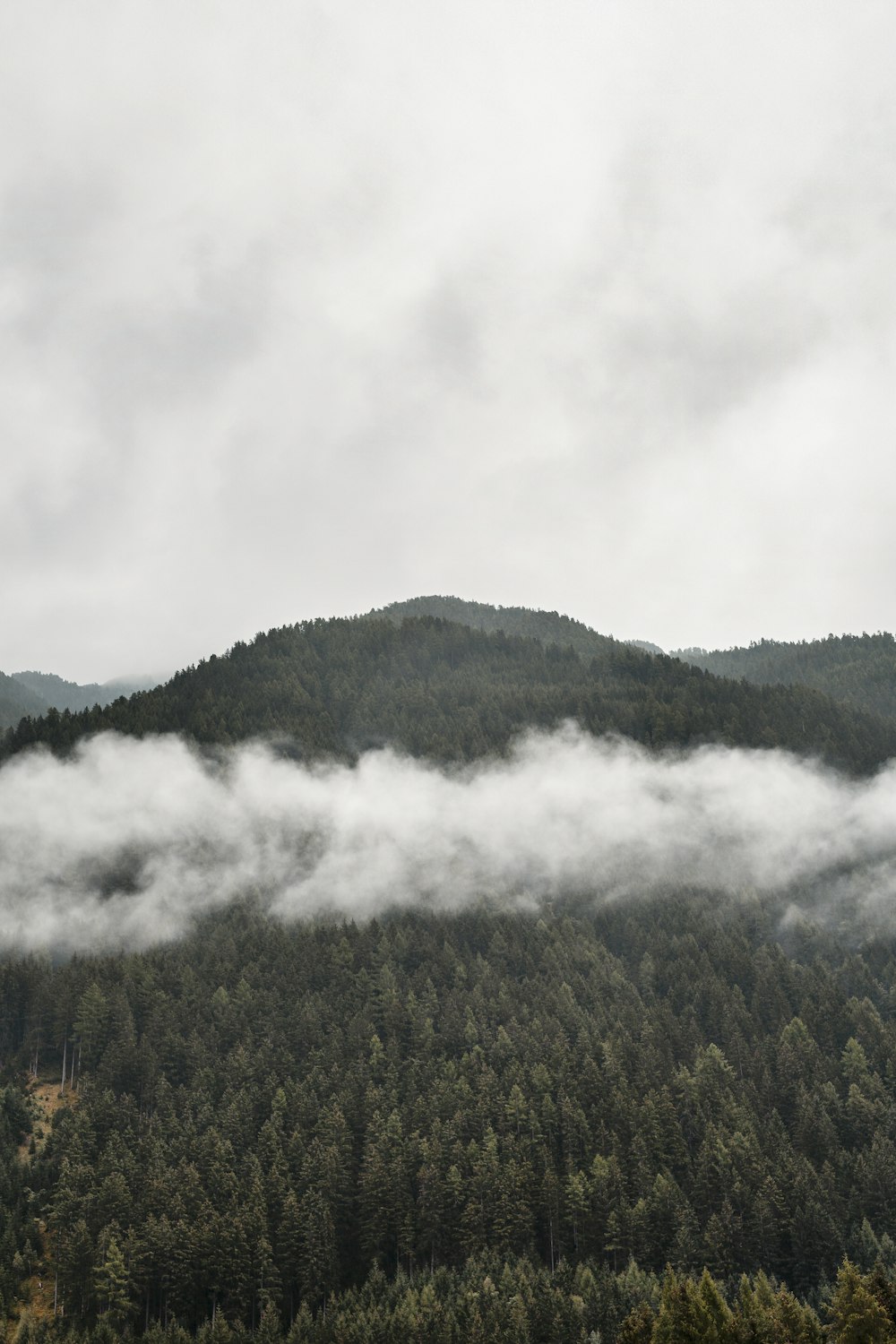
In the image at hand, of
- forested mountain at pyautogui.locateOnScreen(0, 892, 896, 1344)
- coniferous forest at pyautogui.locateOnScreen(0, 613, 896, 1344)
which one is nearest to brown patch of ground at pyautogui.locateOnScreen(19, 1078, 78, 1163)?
coniferous forest at pyautogui.locateOnScreen(0, 613, 896, 1344)

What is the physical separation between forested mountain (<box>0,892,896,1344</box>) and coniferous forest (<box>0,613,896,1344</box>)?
40cm

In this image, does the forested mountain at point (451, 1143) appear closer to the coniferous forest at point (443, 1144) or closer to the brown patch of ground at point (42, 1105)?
the coniferous forest at point (443, 1144)

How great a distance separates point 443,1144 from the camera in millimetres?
113625

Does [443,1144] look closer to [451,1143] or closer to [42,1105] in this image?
[451,1143]

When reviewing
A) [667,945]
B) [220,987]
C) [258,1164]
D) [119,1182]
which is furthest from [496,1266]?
[667,945]

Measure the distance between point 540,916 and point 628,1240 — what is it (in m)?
90.5

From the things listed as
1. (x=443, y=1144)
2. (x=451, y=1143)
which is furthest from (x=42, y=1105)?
(x=451, y=1143)

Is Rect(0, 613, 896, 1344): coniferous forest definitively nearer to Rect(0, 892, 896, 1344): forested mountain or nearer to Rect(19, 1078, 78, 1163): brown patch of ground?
Rect(0, 892, 896, 1344): forested mountain

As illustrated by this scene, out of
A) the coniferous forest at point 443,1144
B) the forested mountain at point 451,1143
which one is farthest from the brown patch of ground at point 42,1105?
the forested mountain at point 451,1143

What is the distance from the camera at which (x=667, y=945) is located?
586 feet

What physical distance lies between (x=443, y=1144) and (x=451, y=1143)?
3.51ft

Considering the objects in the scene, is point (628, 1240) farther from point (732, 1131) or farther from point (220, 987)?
point (220, 987)

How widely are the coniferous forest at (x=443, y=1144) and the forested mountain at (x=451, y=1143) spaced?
1.30ft

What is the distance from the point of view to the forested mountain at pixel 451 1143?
9399cm
